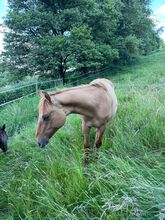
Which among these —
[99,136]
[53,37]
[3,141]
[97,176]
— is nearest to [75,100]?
[99,136]

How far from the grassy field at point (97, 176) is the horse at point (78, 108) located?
0.82 feet

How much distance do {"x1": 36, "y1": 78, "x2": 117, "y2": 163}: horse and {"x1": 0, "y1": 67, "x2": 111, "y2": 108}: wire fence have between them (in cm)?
390

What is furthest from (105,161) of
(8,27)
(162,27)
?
(162,27)

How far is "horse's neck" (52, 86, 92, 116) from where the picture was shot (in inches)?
145

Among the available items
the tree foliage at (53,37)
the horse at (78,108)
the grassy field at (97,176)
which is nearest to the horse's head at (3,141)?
the grassy field at (97,176)

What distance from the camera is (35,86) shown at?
10.4m

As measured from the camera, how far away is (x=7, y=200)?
333cm

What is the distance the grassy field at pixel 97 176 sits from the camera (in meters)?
2.40

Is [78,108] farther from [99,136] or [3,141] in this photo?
[3,141]

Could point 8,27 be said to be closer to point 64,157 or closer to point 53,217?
point 64,157

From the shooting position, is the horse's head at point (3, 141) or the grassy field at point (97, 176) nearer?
the grassy field at point (97, 176)

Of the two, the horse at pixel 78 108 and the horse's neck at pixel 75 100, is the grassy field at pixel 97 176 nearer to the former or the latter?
the horse at pixel 78 108

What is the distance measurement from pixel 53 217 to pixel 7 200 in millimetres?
850

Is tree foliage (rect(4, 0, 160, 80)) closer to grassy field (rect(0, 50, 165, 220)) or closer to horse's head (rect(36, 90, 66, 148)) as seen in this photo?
grassy field (rect(0, 50, 165, 220))
